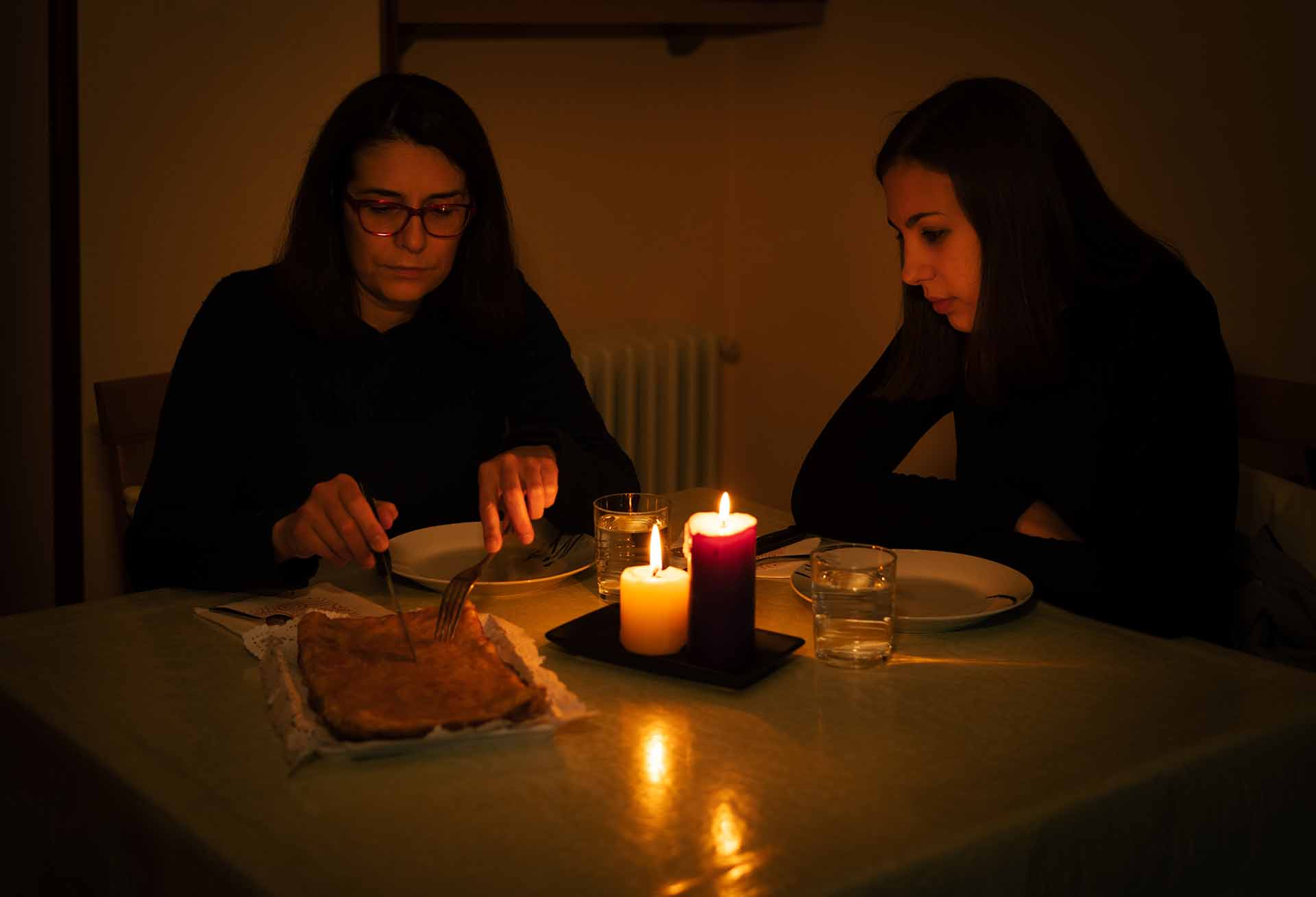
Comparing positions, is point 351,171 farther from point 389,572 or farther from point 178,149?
point 178,149

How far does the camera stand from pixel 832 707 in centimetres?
Answer: 120

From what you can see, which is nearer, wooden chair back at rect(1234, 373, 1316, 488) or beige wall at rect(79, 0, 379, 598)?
wooden chair back at rect(1234, 373, 1316, 488)

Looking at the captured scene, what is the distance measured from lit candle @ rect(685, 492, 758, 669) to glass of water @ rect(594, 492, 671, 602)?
0.70 ft

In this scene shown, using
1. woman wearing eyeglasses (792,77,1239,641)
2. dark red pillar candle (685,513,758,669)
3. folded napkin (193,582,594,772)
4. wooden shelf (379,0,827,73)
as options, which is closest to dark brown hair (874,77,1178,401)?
woman wearing eyeglasses (792,77,1239,641)

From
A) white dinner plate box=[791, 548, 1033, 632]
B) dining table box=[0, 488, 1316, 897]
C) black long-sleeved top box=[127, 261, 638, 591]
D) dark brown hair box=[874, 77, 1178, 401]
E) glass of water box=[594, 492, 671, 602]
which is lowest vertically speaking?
dining table box=[0, 488, 1316, 897]

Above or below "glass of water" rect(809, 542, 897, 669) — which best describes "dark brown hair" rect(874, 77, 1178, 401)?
above

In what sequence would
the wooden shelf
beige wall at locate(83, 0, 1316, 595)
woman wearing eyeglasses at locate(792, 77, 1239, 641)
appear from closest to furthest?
woman wearing eyeglasses at locate(792, 77, 1239, 641) → beige wall at locate(83, 0, 1316, 595) → the wooden shelf

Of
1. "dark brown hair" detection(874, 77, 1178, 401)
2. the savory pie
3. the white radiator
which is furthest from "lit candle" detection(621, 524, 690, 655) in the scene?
the white radiator

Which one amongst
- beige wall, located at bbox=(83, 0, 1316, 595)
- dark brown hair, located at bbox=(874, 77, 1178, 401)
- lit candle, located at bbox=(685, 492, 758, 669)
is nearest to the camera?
lit candle, located at bbox=(685, 492, 758, 669)

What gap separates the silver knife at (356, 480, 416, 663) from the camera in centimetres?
125

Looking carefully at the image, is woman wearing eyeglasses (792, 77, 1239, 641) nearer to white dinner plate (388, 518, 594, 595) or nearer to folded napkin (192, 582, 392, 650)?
white dinner plate (388, 518, 594, 595)

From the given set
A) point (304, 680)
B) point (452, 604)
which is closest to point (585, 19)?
point (452, 604)

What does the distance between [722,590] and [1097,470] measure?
81cm

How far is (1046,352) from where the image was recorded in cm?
183
